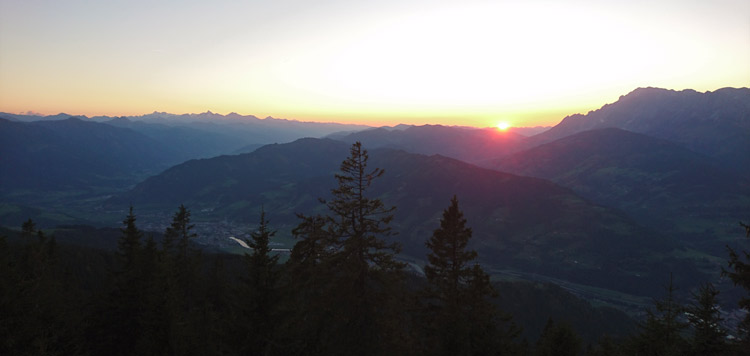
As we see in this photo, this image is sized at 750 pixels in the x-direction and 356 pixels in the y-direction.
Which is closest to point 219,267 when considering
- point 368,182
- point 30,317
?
point 30,317

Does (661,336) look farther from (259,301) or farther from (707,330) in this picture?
(259,301)

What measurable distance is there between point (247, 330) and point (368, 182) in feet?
35.0

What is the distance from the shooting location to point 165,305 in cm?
2911

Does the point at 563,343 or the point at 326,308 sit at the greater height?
the point at 326,308

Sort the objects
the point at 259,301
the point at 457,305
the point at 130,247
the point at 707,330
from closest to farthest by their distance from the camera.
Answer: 1. the point at 259,301
2. the point at 457,305
3. the point at 707,330
4. the point at 130,247

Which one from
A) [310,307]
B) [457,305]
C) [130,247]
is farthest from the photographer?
[130,247]

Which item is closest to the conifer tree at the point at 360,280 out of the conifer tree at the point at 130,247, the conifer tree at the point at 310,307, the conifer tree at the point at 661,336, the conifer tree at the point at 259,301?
the conifer tree at the point at 310,307

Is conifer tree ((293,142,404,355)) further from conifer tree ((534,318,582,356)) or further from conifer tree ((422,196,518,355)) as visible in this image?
conifer tree ((534,318,582,356))

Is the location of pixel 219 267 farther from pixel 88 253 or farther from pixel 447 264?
pixel 88 253

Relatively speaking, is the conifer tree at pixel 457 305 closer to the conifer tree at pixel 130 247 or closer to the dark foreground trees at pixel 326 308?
the dark foreground trees at pixel 326 308

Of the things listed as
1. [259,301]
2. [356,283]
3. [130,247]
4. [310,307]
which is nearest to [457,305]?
[356,283]

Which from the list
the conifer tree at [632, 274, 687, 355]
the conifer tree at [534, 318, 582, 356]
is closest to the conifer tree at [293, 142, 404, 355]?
the conifer tree at [534, 318, 582, 356]

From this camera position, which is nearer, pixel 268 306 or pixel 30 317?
pixel 30 317

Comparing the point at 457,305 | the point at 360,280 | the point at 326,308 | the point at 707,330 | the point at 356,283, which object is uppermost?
the point at 360,280
